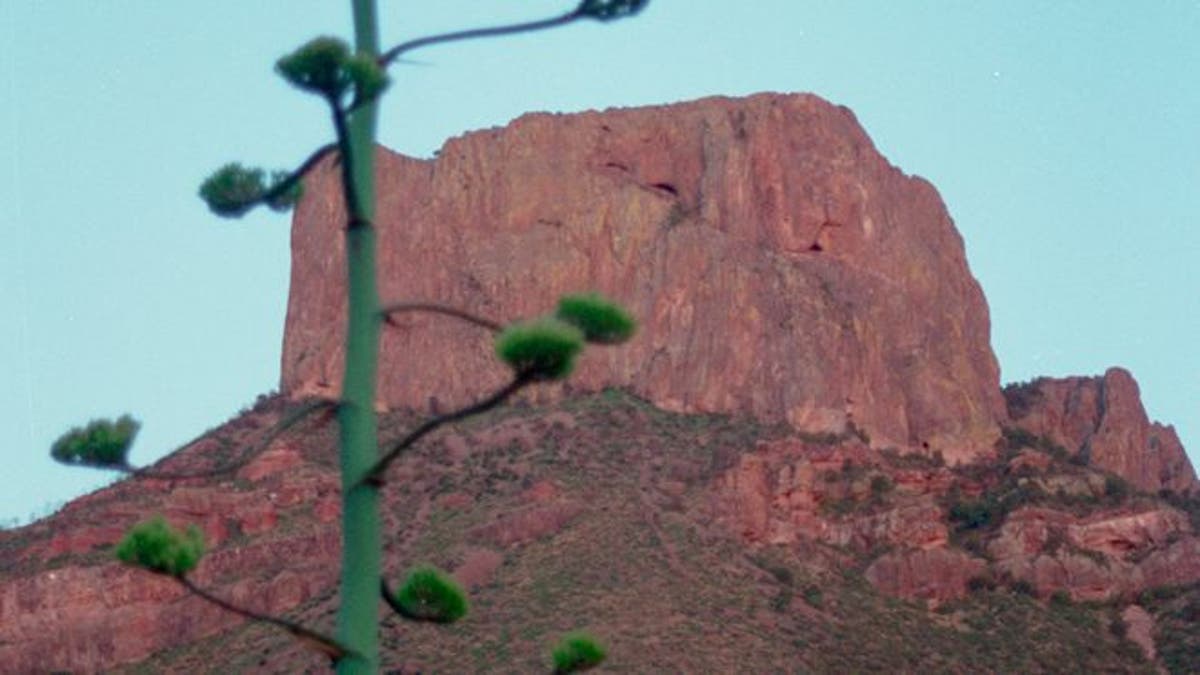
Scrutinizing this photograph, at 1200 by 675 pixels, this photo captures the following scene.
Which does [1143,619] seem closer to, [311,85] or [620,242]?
[620,242]

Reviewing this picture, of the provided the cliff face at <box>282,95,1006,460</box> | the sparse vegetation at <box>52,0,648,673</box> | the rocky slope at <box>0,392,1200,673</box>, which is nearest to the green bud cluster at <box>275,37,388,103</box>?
the sparse vegetation at <box>52,0,648,673</box>

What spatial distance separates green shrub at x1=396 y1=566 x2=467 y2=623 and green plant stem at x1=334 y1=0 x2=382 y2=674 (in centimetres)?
58

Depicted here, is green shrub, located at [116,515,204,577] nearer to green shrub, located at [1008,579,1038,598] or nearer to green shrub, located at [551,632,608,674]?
green shrub, located at [551,632,608,674]

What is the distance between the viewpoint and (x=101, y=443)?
7.09m

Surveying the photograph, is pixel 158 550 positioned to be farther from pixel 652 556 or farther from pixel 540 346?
pixel 652 556

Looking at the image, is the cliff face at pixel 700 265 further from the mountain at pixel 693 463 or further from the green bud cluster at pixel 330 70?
the green bud cluster at pixel 330 70

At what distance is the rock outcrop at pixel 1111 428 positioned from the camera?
274 feet

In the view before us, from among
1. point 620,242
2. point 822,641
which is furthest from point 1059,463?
point 822,641

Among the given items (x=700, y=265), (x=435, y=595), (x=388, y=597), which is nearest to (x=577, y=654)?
(x=435, y=595)

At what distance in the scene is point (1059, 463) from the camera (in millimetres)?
79562

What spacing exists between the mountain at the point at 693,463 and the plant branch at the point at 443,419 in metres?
42.2

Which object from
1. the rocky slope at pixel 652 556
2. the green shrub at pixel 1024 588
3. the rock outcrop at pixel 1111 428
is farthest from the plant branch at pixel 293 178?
the rock outcrop at pixel 1111 428

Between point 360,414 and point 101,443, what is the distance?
2.93 ft

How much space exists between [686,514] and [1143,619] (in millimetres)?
13822
